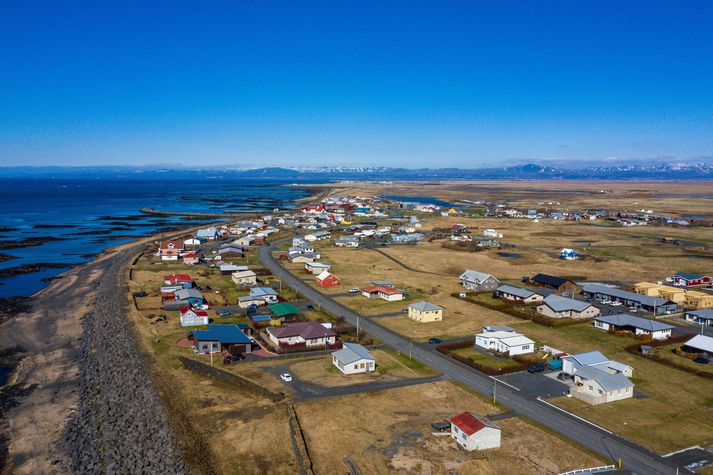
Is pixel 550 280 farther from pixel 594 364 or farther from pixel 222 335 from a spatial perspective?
pixel 222 335

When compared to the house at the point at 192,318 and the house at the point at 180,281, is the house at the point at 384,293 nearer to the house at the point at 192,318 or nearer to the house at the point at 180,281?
the house at the point at 192,318

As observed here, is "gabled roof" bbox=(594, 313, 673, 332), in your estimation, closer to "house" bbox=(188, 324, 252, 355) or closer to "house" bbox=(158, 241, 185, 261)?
"house" bbox=(188, 324, 252, 355)

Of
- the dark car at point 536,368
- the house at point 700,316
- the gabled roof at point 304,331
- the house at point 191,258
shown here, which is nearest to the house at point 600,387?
the dark car at point 536,368

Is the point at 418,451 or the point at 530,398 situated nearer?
the point at 418,451

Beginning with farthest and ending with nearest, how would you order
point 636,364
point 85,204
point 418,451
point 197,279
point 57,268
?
point 85,204
point 57,268
point 197,279
point 636,364
point 418,451

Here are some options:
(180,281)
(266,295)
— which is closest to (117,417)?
(266,295)

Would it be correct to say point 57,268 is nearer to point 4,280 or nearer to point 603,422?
point 4,280

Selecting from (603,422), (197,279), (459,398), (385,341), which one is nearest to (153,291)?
(197,279)
